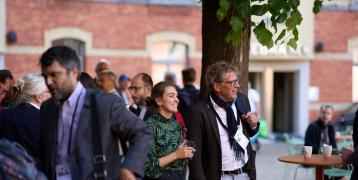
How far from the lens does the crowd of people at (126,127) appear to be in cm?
419

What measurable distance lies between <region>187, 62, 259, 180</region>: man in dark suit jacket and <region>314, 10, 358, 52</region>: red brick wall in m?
17.2

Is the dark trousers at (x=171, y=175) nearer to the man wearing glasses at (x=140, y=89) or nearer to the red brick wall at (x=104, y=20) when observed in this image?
the man wearing glasses at (x=140, y=89)

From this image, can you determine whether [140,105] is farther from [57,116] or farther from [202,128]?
[57,116]

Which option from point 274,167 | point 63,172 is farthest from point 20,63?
point 63,172

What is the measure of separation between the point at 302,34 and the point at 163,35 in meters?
4.70

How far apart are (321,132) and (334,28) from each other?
1275 cm

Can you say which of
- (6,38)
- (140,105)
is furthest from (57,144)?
(6,38)

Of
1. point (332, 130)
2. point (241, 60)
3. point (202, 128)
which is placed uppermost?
point (241, 60)

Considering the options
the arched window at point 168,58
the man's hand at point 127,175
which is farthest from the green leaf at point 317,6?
the arched window at point 168,58

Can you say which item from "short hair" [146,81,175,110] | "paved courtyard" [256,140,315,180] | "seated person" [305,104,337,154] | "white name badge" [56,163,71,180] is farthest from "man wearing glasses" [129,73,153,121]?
"paved courtyard" [256,140,315,180]

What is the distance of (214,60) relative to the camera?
7.31 meters

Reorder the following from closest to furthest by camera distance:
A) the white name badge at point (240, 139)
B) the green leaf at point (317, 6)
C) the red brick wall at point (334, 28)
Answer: the white name badge at point (240, 139)
the green leaf at point (317, 6)
the red brick wall at point (334, 28)

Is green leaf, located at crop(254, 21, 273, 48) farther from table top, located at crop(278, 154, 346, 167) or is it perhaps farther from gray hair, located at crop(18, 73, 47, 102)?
gray hair, located at crop(18, 73, 47, 102)

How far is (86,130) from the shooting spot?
13.7 feet
